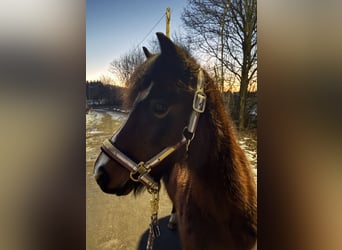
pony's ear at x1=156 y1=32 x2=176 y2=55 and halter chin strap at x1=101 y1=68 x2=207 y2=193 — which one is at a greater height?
pony's ear at x1=156 y1=32 x2=176 y2=55

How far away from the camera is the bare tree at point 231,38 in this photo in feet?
4.18

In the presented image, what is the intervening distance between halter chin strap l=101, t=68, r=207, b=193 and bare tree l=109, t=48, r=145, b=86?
0.96 ft

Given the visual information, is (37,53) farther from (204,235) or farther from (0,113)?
(204,235)

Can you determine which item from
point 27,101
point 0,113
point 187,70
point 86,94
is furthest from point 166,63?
point 0,113

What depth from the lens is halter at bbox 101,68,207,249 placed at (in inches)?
48.3

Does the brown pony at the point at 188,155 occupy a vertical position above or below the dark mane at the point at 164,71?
below

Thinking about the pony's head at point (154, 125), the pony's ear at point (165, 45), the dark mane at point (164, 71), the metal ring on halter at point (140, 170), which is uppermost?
the pony's ear at point (165, 45)

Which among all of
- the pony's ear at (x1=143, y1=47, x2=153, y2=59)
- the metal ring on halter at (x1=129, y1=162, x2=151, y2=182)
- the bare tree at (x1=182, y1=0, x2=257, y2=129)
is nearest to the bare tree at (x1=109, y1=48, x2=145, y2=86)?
the pony's ear at (x1=143, y1=47, x2=153, y2=59)

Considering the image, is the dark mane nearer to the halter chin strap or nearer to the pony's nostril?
the halter chin strap

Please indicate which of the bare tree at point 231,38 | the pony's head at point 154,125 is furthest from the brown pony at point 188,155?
the bare tree at point 231,38

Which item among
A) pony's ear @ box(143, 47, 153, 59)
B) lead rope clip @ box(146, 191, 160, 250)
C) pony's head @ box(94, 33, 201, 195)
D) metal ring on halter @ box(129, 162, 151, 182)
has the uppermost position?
pony's ear @ box(143, 47, 153, 59)

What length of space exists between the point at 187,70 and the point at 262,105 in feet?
1.30

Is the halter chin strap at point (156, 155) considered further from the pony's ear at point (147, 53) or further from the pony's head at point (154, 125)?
the pony's ear at point (147, 53)

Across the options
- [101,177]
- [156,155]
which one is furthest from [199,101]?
[101,177]
